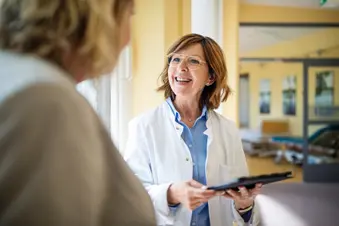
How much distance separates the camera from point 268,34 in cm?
773

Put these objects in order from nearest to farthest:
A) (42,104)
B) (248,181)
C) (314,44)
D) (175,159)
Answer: (42,104), (248,181), (175,159), (314,44)

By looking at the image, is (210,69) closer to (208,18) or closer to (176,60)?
(176,60)

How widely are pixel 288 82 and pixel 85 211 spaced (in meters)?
9.69

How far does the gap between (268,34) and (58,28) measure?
25.0 feet

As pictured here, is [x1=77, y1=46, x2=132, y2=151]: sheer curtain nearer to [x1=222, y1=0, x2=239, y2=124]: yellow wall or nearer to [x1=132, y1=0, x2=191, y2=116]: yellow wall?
[x1=132, y1=0, x2=191, y2=116]: yellow wall

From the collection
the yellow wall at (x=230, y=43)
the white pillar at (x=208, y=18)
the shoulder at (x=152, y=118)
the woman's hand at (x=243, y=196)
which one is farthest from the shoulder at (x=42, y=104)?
the yellow wall at (x=230, y=43)

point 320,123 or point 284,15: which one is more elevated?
point 284,15

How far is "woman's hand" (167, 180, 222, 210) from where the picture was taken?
4.05ft

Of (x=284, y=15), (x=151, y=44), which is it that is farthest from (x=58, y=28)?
(x=284, y=15)

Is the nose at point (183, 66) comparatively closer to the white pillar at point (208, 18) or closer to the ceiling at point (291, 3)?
the white pillar at point (208, 18)

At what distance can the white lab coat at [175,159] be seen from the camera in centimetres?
144

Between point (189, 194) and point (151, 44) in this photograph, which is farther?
point (151, 44)

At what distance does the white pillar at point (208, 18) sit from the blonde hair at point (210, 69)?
80 centimetres

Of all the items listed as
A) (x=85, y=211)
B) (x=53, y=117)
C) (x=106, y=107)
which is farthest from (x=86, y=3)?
(x=106, y=107)
